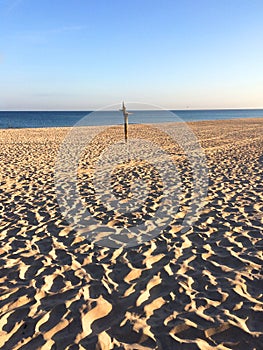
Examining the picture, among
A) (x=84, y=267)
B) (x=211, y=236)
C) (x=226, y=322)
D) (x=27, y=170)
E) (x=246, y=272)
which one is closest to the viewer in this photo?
(x=226, y=322)

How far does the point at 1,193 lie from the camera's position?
7910 mm

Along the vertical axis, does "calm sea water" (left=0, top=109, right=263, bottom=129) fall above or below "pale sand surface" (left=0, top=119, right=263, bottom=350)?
above

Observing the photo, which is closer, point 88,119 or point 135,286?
point 135,286

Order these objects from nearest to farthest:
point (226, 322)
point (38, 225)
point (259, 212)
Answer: point (226, 322), point (38, 225), point (259, 212)

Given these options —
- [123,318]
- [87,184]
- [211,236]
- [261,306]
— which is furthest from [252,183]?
[123,318]

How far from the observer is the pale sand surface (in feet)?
9.48

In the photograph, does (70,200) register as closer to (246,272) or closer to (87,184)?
(87,184)

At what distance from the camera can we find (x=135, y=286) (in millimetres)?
3682

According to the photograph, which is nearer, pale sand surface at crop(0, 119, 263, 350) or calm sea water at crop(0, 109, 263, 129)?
pale sand surface at crop(0, 119, 263, 350)

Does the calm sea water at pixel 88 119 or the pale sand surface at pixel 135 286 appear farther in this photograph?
the calm sea water at pixel 88 119

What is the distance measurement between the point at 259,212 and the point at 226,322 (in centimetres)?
352

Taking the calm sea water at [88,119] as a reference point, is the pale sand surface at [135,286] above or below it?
below

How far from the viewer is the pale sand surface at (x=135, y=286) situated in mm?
2891

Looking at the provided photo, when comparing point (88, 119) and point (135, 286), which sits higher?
point (88, 119)
